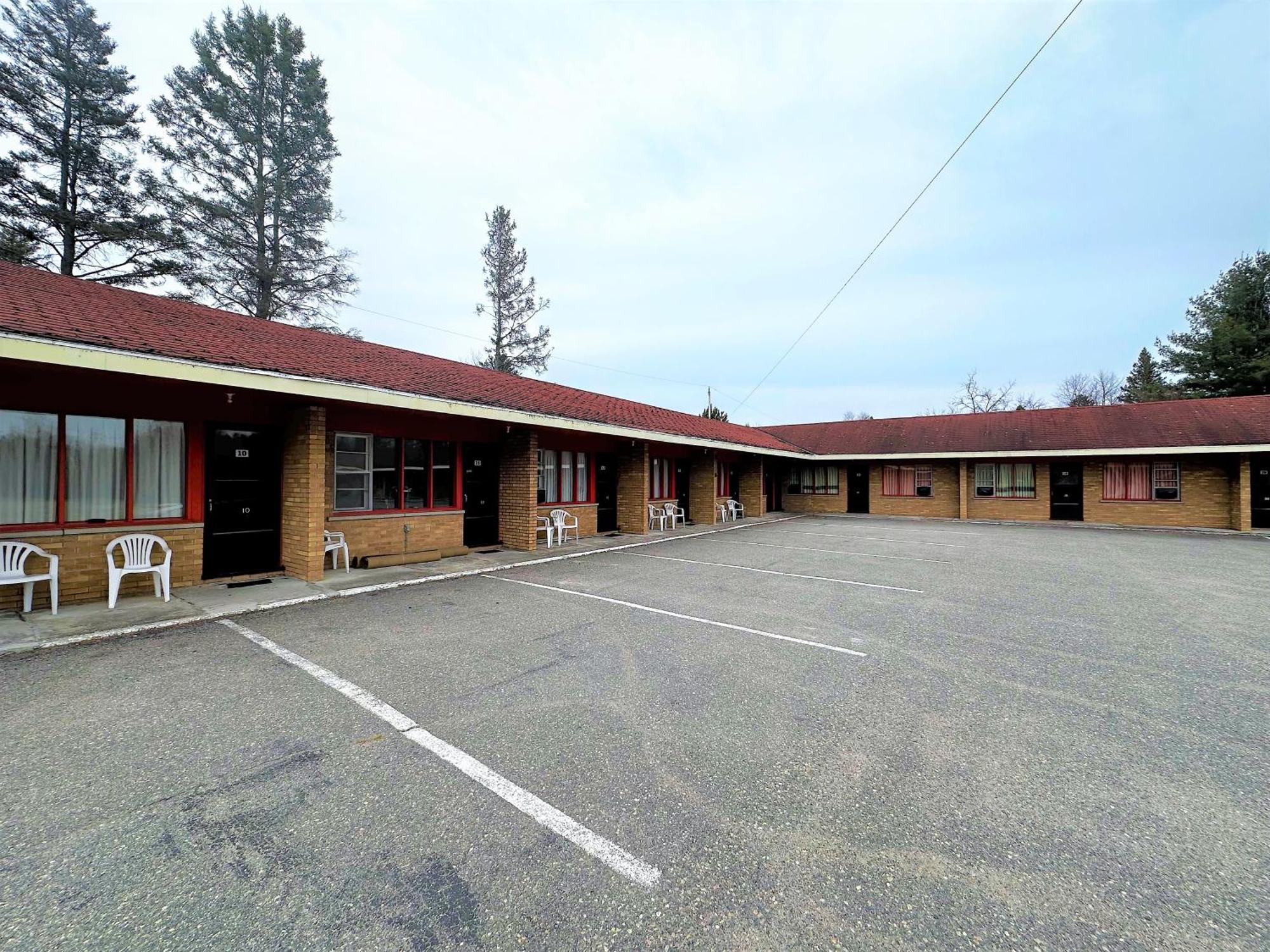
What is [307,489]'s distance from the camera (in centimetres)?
716

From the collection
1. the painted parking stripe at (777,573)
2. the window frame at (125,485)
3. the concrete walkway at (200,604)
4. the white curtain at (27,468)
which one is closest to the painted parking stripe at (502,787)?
the concrete walkway at (200,604)

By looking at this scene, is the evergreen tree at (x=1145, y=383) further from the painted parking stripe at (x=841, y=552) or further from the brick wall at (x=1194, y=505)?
the painted parking stripe at (x=841, y=552)

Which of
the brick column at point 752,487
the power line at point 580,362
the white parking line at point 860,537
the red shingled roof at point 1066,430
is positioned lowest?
the white parking line at point 860,537

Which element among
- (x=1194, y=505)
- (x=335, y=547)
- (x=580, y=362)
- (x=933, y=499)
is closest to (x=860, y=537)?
(x=933, y=499)

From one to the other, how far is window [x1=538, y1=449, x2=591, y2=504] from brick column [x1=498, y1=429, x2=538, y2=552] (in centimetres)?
100

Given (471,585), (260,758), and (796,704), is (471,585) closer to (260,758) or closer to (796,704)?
(260,758)

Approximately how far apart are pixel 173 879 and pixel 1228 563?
49.6 feet

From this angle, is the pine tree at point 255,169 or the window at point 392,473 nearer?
the window at point 392,473

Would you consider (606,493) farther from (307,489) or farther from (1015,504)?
(1015,504)

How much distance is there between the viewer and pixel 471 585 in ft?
24.0

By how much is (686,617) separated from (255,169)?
787 inches

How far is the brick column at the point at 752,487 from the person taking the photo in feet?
66.6

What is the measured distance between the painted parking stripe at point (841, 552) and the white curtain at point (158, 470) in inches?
403

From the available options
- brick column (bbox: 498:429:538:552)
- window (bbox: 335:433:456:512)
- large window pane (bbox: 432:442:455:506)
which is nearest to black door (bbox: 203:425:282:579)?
window (bbox: 335:433:456:512)
